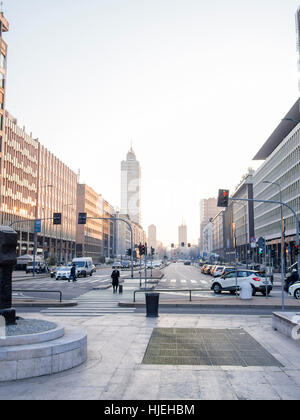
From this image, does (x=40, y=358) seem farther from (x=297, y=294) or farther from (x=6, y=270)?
(x=297, y=294)

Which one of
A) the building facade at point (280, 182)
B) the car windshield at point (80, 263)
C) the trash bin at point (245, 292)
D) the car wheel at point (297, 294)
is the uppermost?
the building facade at point (280, 182)

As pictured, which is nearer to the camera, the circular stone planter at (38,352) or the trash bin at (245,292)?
the circular stone planter at (38,352)

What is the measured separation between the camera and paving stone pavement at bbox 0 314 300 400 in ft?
21.0

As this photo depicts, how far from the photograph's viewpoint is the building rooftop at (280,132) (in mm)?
65625

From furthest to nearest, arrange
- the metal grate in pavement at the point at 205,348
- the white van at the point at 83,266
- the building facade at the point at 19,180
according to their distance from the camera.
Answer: the building facade at the point at 19,180
the white van at the point at 83,266
the metal grate in pavement at the point at 205,348

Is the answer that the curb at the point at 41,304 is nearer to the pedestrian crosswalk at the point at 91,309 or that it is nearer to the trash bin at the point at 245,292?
the pedestrian crosswalk at the point at 91,309

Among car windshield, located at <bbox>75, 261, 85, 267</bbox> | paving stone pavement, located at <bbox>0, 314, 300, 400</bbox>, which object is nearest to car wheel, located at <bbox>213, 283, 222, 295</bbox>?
paving stone pavement, located at <bbox>0, 314, 300, 400</bbox>

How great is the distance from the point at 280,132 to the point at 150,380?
2947 inches

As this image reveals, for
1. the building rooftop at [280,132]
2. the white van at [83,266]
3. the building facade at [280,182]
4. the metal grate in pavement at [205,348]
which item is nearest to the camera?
the metal grate in pavement at [205,348]

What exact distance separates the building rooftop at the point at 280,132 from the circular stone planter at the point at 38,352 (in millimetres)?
54933

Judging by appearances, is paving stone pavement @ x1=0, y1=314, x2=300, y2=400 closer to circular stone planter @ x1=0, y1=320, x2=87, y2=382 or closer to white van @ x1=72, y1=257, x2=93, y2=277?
circular stone planter @ x1=0, y1=320, x2=87, y2=382

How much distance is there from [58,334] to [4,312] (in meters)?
1.36

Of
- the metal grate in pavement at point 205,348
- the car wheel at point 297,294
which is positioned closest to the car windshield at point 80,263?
the car wheel at point 297,294
